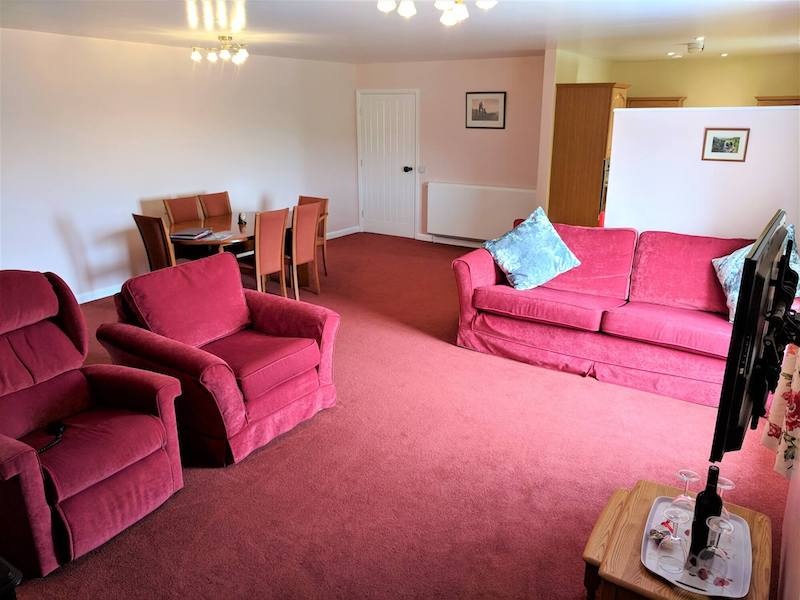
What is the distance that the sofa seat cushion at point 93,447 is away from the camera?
2.16 metres

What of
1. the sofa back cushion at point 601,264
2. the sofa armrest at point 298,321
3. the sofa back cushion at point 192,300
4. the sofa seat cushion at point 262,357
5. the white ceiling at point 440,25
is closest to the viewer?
the sofa seat cushion at point 262,357

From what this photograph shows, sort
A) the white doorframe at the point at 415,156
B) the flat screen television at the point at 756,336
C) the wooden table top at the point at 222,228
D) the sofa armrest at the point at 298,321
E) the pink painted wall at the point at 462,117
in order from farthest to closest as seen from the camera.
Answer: the white doorframe at the point at 415,156 → the pink painted wall at the point at 462,117 → the wooden table top at the point at 222,228 → the sofa armrest at the point at 298,321 → the flat screen television at the point at 756,336

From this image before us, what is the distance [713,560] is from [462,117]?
6282 mm

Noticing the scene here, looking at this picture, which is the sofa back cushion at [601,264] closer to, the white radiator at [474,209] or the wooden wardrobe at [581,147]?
the wooden wardrobe at [581,147]

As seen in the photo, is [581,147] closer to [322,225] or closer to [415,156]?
[415,156]

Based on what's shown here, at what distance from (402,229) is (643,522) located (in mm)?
6491

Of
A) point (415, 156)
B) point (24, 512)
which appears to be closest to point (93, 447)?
point (24, 512)

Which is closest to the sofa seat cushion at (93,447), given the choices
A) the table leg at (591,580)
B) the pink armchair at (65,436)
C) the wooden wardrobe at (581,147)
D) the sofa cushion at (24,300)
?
the pink armchair at (65,436)

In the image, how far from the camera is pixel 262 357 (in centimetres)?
297

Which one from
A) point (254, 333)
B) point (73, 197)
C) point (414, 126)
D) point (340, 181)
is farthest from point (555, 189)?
point (73, 197)

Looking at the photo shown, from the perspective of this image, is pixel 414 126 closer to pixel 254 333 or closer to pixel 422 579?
pixel 254 333

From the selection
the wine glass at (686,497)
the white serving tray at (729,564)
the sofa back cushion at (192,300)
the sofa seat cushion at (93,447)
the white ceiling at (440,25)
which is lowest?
the sofa seat cushion at (93,447)

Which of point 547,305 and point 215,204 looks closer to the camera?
point 547,305

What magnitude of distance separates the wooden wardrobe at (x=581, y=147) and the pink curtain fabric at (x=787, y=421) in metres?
3.90
